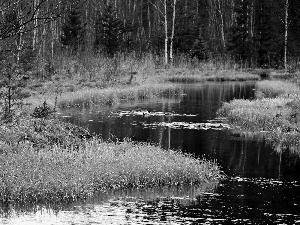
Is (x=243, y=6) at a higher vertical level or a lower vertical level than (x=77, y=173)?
higher

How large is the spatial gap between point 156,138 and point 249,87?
73.4ft

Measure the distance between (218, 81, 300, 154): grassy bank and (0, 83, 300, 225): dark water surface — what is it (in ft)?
2.56

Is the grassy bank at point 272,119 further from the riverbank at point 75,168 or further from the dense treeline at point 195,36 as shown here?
the dense treeline at point 195,36

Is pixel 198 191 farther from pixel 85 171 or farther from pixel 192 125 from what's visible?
pixel 192 125

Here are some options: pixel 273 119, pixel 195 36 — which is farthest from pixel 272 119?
pixel 195 36

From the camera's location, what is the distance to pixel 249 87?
4375 centimetres

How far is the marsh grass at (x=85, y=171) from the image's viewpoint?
1347cm

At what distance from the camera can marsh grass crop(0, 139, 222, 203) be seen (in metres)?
13.5

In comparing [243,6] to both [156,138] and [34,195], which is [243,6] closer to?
[156,138]

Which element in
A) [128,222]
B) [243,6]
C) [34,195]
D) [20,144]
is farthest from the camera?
[243,6]

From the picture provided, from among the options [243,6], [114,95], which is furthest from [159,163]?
[243,6]

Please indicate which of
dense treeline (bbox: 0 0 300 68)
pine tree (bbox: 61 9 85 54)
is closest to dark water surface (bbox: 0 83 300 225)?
dense treeline (bbox: 0 0 300 68)

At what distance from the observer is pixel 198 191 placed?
14922 millimetres

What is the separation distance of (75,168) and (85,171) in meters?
0.28
